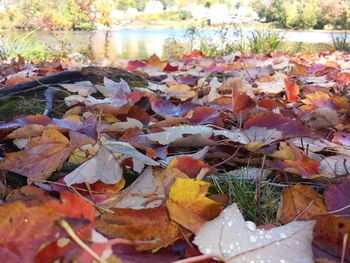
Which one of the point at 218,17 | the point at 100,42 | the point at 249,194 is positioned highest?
the point at 218,17

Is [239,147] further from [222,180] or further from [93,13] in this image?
[93,13]

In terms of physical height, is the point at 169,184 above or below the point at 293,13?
below

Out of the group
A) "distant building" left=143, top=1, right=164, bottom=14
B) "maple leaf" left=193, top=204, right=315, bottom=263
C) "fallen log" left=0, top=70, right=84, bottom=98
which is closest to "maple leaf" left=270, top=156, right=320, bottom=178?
"maple leaf" left=193, top=204, right=315, bottom=263

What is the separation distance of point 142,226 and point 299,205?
1.06ft

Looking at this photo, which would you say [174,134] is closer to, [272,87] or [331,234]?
[331,234]

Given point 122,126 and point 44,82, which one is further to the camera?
point 44,82

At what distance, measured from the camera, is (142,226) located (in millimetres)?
496

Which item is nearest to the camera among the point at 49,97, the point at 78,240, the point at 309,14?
the point at 78,240

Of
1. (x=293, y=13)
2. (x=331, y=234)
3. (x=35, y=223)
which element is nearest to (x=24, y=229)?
(x=35, y=223)

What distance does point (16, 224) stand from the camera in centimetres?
41

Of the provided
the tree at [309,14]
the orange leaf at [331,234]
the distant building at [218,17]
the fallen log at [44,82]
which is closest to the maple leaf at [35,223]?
the orange leaf at [331,234]

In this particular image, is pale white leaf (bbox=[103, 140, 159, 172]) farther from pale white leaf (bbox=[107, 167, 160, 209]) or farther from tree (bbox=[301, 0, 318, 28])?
tree (bbox=[301, 0, 318, 28])

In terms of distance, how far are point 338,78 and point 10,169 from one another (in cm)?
194

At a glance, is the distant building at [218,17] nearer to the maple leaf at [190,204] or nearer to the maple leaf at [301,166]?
the maple leaf at [301,166]
